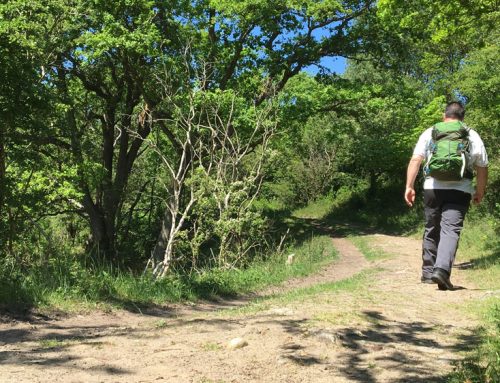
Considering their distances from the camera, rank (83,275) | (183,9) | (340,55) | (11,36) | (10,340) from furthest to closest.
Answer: (340,55)
(183,9)
(11,36)
(83,275)
(10,340)

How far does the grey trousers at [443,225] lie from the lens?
5.30 m

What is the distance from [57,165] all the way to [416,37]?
13961 mm

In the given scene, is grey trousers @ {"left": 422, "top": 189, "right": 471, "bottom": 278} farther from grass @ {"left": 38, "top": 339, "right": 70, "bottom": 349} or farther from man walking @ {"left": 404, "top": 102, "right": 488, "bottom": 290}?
grass @ {"left": 38, "top": 339, "right": 70, "bottom": 349}

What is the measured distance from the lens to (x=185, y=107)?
14.1 meters

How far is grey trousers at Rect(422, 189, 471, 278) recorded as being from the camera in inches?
209

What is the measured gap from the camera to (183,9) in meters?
17.8

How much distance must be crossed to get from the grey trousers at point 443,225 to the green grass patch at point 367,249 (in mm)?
6744

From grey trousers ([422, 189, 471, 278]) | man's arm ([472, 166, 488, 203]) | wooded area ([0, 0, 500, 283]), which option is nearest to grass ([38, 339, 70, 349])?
wooded area ([0, 0, 500, 283])

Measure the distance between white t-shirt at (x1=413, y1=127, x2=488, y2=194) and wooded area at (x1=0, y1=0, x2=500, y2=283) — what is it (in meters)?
4.90

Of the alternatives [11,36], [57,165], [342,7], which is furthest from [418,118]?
[11,36]

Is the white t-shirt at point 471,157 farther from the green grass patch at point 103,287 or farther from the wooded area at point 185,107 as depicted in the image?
the wooded area at point 185,107

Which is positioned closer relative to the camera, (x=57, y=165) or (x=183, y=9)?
(x=57, y=165)

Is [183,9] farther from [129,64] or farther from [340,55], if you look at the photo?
[340,55]

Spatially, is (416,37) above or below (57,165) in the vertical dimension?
above
